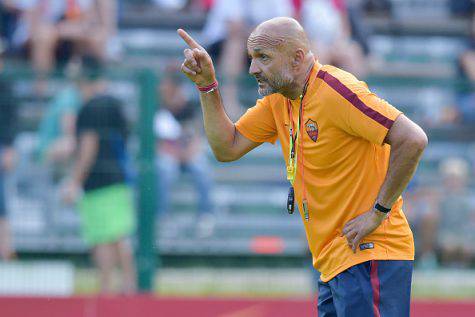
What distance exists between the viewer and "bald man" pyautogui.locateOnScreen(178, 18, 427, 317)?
4641 mm

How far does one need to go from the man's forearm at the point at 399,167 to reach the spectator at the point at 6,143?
5197mm

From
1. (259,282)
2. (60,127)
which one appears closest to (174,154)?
(60,127)

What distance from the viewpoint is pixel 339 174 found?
15.9ft

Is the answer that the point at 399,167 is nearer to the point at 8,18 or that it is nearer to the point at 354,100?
the point at 354,100

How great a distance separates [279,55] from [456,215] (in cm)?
519

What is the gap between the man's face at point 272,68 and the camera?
189 inches

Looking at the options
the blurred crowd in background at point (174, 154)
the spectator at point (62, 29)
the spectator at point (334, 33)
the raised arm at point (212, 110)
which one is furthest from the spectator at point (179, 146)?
the raised arm at point (212, 110)

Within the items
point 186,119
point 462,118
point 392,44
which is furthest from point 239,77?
point 392,44

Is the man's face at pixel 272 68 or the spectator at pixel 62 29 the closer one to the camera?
the man's face at pixel 272 68

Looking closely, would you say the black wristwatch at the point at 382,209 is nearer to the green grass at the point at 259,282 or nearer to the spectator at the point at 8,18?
the green grass at the point at 259,282

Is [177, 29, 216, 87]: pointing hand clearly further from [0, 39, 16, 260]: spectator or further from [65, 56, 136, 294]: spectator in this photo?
[0, 39, 16, 260]: spectator

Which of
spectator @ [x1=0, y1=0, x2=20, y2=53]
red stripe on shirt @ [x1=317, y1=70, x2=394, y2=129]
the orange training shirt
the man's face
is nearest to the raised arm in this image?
the man's face

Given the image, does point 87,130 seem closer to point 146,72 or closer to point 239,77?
point 146,72

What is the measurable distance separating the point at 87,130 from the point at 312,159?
4589 mm
